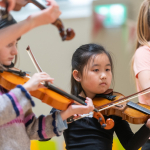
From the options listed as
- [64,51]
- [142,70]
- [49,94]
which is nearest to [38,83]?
[49,94]

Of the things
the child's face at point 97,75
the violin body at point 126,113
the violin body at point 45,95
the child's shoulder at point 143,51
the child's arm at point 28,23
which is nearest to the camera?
the child's arm at point 28,23

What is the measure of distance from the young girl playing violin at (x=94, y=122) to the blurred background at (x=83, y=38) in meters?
0.88

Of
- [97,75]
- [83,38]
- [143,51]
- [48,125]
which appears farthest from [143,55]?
[83,38]

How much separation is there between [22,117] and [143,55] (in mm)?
653

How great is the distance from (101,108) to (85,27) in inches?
52.4

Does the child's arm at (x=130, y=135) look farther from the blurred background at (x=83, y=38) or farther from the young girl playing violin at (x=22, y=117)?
the blurred background at (x=83, y=38)

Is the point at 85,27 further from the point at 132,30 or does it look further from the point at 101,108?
the point at 101,108

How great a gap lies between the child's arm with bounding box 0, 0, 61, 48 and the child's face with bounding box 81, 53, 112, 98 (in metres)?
0.44

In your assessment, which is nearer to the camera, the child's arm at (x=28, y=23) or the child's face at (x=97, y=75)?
the child's arm at (x=28, y=23)

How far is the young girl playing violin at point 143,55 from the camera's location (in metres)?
1.11

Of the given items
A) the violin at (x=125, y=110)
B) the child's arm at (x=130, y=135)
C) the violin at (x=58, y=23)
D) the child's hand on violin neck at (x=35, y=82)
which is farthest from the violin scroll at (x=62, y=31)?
the child's arm at (x=130, y=135)

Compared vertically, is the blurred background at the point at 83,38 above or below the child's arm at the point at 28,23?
below

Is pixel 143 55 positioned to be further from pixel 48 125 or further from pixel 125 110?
pixel 48 125

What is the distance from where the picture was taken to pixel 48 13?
61cm
